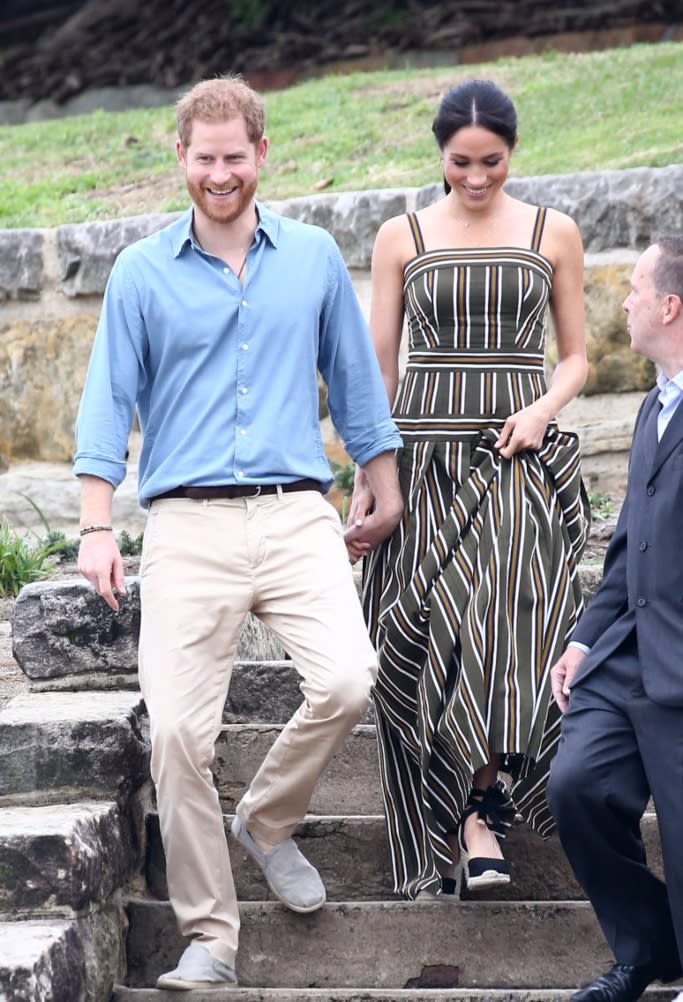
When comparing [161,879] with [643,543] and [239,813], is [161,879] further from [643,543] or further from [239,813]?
[643,543]

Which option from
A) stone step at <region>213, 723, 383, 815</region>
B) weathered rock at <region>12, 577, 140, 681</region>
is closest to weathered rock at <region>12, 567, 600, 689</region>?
weathered rock at <region>12, 577, 140, 681</region>

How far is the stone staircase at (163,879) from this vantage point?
3.39 m

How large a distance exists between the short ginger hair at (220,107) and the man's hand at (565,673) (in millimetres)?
1361

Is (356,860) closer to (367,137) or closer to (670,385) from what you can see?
(670,385)

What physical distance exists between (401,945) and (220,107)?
1.97 m

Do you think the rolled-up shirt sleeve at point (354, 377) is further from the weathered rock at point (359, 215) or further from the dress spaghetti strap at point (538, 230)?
the weathered rock at point (359, 215)

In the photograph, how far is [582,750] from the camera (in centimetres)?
327

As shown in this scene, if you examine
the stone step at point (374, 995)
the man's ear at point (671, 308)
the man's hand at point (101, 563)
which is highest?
the man's ear at point (671, 308)

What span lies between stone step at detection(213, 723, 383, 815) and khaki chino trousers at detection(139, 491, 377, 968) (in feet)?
1.80

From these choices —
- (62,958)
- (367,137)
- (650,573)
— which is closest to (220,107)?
(650,573)

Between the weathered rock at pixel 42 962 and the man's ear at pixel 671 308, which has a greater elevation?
the man's ear at pixel 671 308

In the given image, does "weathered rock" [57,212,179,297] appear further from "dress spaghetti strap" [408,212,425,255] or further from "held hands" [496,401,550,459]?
"held hands" [496,401,550,459]

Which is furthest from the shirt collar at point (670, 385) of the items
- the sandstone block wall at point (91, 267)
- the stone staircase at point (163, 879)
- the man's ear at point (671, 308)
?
the sandstone block wall at point (91, 267)

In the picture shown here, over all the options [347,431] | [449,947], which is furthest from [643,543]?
[449,947]
